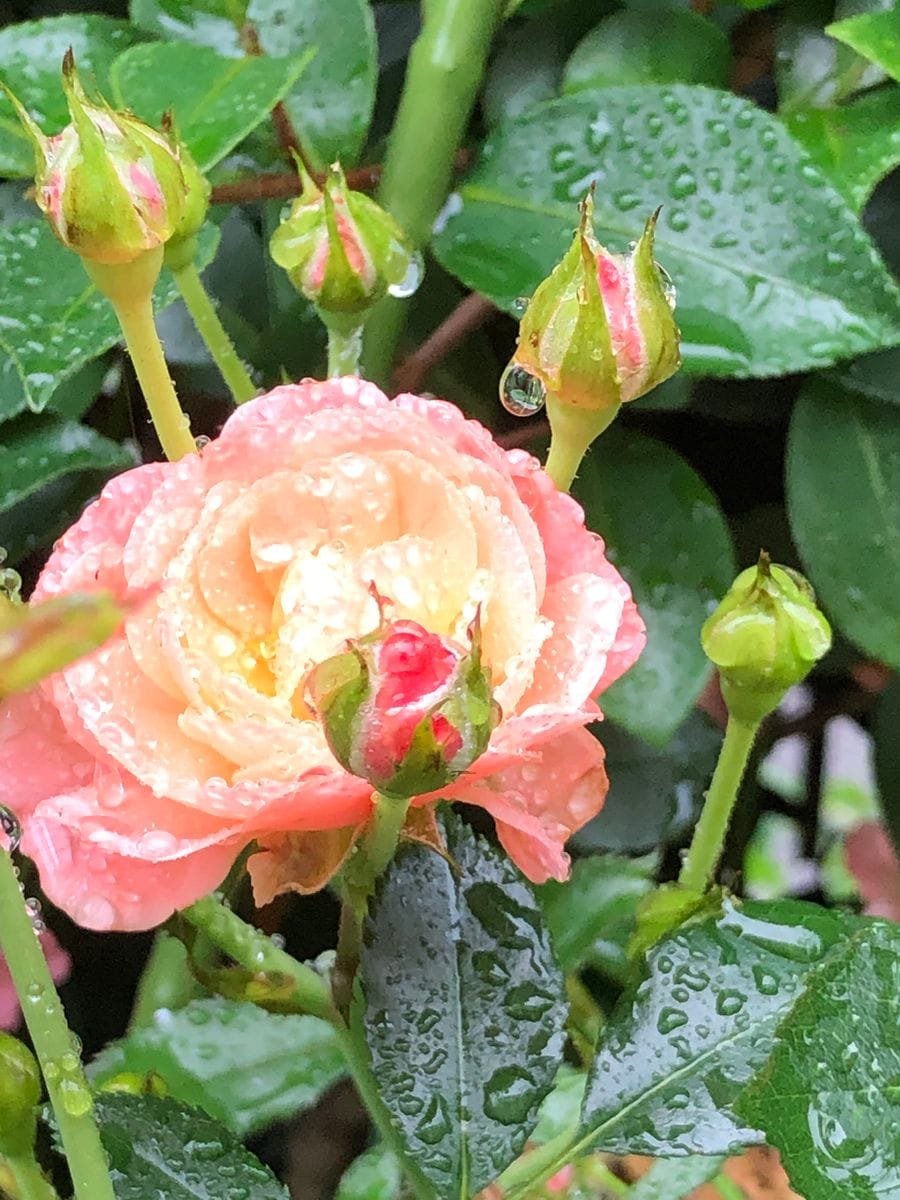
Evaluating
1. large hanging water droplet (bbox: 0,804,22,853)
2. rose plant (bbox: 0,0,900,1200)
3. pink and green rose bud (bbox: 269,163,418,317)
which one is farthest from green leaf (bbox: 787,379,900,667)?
large hanging water droplet (bbox: 0,804,22,853)

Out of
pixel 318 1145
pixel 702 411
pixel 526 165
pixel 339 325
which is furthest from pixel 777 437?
pixel 318 1145

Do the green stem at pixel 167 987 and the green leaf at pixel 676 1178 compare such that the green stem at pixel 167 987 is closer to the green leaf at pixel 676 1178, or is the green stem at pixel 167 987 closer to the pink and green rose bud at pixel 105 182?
the green leaf at pixel 676 1178

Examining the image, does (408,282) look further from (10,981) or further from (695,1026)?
(10,981)

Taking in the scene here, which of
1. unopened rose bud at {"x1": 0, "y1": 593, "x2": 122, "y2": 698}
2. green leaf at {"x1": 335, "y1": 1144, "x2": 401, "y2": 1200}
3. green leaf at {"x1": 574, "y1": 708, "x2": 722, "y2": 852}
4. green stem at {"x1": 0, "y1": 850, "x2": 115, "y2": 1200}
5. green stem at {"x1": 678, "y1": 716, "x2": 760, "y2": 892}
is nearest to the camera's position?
unopened rose bud at {"x1": 0, "y1": 593, "x2": 122, "y2": 698}

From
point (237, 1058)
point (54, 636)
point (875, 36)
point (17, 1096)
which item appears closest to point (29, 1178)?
point (17, 1096)

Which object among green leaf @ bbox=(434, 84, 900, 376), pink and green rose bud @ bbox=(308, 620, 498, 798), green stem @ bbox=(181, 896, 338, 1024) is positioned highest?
Answer: pink and green rose bud @ bbox=(308, 620, 498, 798)

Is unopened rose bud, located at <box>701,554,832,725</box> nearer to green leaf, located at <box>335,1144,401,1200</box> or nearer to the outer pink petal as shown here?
the outer pink petal

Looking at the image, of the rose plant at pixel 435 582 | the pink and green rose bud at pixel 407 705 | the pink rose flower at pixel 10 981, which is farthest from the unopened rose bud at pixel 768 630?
the pink rose flower at pixel 10 981
